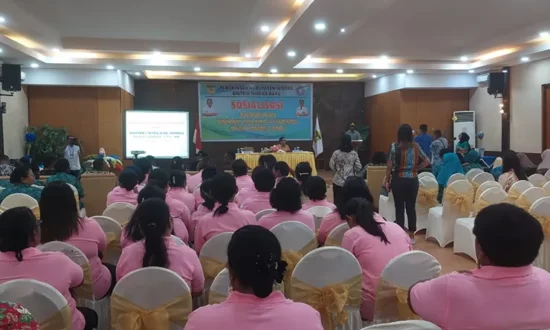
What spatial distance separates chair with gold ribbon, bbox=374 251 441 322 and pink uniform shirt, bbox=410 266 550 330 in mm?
661

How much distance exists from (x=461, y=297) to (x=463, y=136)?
9015 millimetres

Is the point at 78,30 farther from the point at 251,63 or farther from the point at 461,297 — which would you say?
the point at 461,297

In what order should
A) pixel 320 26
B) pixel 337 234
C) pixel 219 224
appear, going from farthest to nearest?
pixel 320 26 → pixel 219 224 → pixel 337 234

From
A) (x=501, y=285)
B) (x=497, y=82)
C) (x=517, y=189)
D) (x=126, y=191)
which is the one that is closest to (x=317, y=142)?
(x=497, y=82)

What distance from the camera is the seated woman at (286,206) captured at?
3184 mm

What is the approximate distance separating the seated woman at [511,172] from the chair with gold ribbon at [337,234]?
3283mm

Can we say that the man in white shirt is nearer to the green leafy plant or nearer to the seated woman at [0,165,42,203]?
the green leafy plant

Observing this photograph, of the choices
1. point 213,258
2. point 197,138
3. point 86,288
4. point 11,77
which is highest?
point 11,77

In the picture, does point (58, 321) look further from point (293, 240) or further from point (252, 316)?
point (293, 240)

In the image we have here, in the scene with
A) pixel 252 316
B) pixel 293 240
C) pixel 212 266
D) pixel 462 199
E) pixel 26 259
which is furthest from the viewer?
pixel 462 199

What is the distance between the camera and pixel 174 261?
2348 mm

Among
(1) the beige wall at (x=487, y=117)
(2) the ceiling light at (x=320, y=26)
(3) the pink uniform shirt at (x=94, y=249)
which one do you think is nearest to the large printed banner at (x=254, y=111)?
(1) the beige wall at (x=487, y=117)

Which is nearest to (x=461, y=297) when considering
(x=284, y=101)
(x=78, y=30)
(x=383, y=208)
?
(x=383, y=208)

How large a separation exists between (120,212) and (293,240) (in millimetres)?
1658
